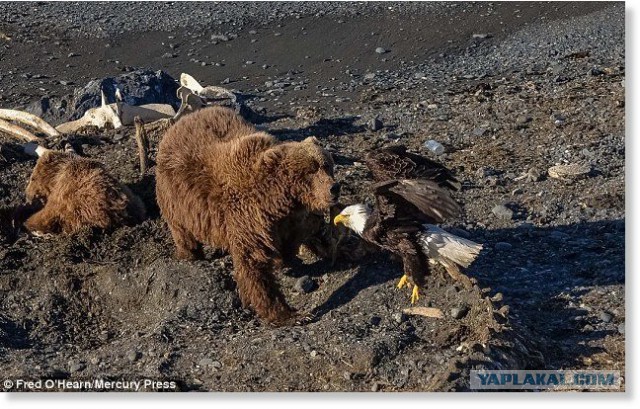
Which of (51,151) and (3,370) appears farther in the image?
(51,151)

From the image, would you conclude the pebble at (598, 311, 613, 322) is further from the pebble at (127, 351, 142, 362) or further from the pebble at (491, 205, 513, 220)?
the pebble at (127, 351, 142, 362)

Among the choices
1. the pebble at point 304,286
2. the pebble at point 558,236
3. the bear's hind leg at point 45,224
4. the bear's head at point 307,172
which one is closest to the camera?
the bear's head at point 307,172

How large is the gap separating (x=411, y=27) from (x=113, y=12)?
5216mm

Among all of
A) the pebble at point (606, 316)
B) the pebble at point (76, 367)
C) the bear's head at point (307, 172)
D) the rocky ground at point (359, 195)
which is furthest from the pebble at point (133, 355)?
the pebble at point (606, 316)

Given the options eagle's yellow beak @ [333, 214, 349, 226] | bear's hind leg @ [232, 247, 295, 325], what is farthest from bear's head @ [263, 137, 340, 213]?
bear's hind leg @ [232, 247, 295, 325]

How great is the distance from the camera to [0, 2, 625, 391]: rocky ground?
7664mm

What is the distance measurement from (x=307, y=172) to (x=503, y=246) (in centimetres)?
245

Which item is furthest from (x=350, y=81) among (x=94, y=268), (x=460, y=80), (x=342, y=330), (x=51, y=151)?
(x=342, y=330)

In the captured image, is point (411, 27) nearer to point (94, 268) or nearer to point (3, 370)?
point (94, 268)

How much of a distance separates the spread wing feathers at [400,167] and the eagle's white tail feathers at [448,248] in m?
0.48

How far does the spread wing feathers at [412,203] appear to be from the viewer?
25.6 ft

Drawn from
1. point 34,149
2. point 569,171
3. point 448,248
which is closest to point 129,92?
point 34,149

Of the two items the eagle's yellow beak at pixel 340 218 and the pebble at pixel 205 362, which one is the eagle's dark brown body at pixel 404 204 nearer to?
the eagle's yellow beak at pixel 340 218

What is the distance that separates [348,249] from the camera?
9.04m
